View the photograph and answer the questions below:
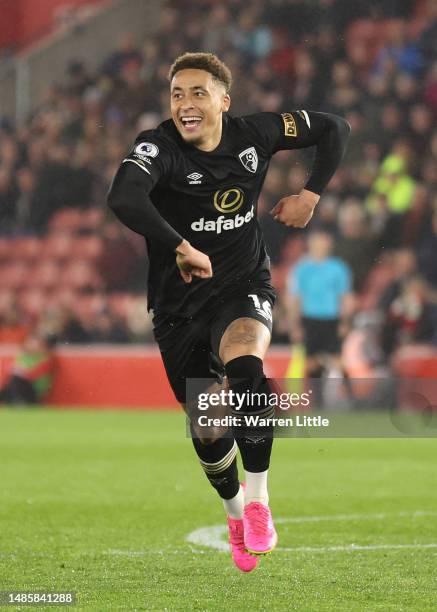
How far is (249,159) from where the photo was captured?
18.9 ft

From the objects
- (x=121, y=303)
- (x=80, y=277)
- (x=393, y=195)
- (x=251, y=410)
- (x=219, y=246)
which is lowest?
(x=121, y=303)

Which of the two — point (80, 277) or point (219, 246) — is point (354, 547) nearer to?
point (219, 246)

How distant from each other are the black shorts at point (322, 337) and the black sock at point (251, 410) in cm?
821

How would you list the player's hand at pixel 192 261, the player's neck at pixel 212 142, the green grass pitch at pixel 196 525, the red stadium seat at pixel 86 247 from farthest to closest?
the red stadium seat at pixel 86 247 → the player's neck at pixel 212 142 → the player's hand at pixel 192 261 → the green grass pitch at pixel 196 525

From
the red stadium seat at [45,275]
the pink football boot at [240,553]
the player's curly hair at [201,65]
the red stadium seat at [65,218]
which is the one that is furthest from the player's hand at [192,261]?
the red stadium seat at [65,218]

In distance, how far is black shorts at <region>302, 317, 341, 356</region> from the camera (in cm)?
1362

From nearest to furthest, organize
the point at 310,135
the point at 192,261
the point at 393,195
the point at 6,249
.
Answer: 1. the point at 192,261
2. the point at 310,135
3. the point at 393,195
4. the point at 6,249

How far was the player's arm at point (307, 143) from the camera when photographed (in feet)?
19.3

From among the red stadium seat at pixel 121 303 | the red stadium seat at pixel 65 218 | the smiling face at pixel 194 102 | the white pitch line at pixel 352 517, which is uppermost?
the smiling face at pixel 194 102

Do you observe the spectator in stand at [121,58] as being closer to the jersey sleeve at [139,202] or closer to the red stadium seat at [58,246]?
the red stadium seat at [58,246]

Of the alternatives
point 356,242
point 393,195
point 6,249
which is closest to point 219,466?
point 356,242

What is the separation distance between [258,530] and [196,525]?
1.74 metres

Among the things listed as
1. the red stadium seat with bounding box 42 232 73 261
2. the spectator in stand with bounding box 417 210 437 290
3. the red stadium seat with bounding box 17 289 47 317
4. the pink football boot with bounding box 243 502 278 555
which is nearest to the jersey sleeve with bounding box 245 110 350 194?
the pink football boot with bounding box 243 502 278 555

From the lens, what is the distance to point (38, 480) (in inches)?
353
